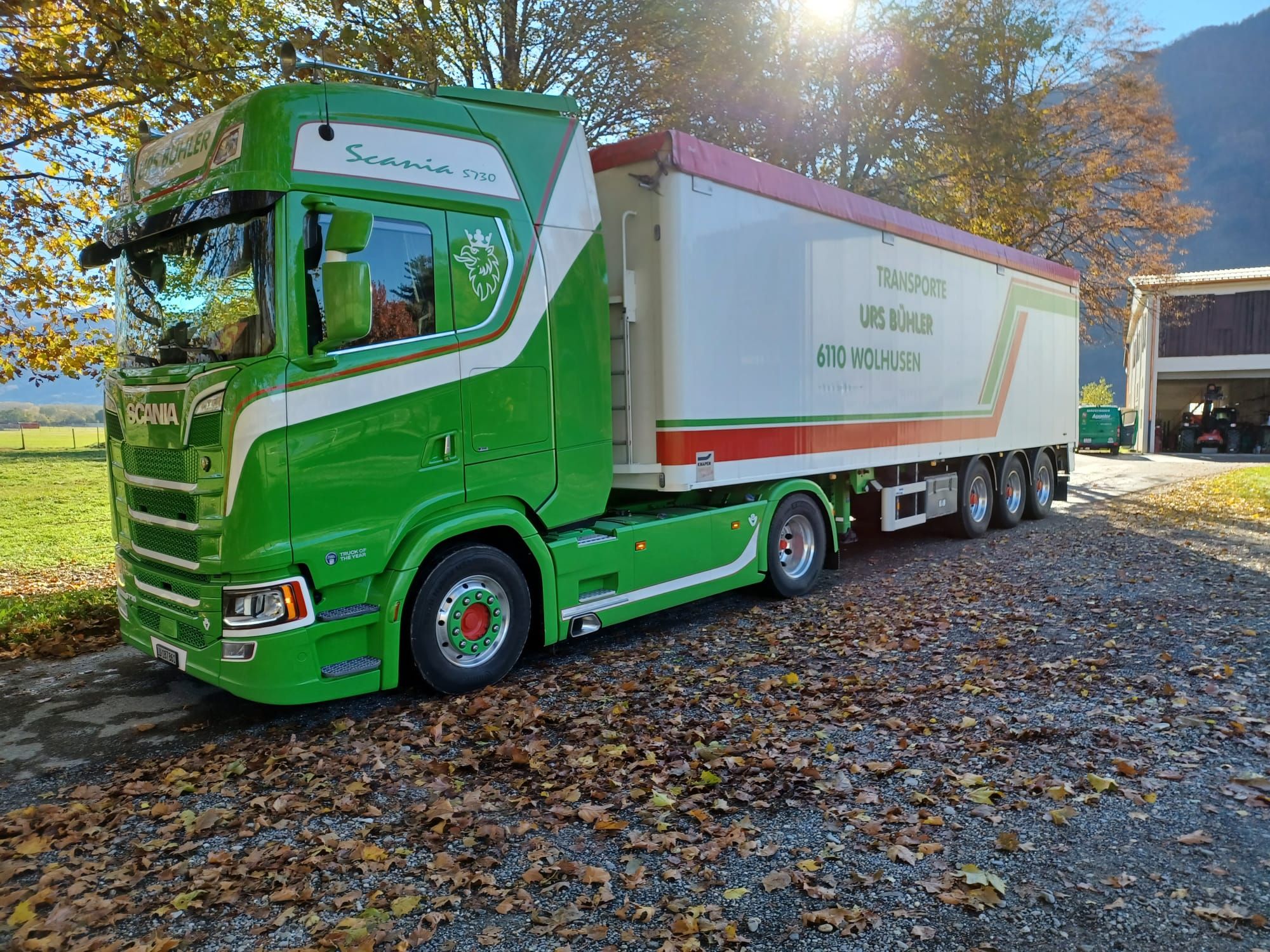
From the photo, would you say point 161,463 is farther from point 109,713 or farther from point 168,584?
point 109,713

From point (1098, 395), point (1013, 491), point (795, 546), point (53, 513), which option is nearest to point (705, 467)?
point (795, 546)

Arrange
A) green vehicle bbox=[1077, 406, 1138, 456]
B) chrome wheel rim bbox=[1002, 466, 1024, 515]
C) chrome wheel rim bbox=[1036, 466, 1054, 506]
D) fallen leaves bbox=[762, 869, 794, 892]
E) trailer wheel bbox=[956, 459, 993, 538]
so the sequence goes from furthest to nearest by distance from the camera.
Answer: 1. green vehicle bbox=[1077, 406, 1138, 456]
2. chrome wheel rim bbox=[1036, 466, 1054, 506]
3. chrome wheel rim bbox=[1002, 466, 1024, 515]
4. trailer wheel bbox=[956, 459, 993, 538]
5. fallen leaves bbox=[762, 869, 794, 892]

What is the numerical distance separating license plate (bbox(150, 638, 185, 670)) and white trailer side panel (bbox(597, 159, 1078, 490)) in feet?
10.8

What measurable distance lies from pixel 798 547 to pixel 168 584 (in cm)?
546

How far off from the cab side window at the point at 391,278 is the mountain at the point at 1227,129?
116871 mm

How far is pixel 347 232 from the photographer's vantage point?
464cm

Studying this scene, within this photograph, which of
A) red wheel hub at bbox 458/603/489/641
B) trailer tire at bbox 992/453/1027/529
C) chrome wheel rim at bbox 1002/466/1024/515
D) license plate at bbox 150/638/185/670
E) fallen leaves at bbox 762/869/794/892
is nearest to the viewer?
fallen leaves at bbox 762/869/794/892

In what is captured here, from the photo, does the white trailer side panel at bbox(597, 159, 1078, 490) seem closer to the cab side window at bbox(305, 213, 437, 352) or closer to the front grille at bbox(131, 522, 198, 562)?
the cab side window at bbox(305, 213, 437, 352)

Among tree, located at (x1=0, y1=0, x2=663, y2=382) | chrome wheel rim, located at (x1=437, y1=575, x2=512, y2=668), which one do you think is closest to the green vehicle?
tree, located at (x1=0, y1=0, x2=663, y2=382)

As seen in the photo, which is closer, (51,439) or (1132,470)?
(1132,470)

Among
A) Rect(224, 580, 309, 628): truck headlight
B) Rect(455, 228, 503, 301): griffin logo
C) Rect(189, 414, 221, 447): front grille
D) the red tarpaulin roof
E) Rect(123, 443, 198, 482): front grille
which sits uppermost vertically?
the red tarpaulin roof

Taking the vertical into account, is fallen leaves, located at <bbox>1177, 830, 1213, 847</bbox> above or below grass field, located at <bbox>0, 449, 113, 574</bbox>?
above

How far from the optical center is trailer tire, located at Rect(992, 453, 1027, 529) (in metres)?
12.5

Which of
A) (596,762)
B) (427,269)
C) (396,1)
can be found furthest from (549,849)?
(396,1)
